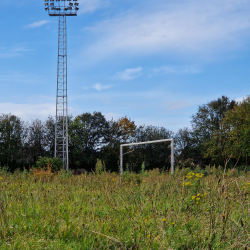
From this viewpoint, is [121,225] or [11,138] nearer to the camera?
[121,225]

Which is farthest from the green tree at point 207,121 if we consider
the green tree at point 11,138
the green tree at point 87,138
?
the green tree at point 11,138

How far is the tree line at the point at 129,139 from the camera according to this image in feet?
85.6

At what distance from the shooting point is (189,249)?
118 inches

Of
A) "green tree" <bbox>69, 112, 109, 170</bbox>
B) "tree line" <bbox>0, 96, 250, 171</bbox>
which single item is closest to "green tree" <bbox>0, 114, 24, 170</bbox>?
"tree line" <bbox>0, 96, 250, 171</bbox>

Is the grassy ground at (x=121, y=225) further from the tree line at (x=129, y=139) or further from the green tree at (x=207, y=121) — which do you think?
the green tree at (x=207, y=121)

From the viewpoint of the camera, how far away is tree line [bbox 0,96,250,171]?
26094 mm

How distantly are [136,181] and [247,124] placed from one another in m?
21.6

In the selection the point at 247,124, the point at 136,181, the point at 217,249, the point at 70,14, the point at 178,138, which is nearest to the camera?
the point at 217,249

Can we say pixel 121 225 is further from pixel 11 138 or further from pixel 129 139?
pixel 129 139

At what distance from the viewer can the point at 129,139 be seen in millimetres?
33656

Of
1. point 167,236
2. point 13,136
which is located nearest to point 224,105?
point 13,136

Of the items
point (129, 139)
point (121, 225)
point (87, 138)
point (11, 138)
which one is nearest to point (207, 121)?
point (129, 139)

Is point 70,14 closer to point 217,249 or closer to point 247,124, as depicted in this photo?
point 247,124

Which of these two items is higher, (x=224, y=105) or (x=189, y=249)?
(x=224, y=105)
